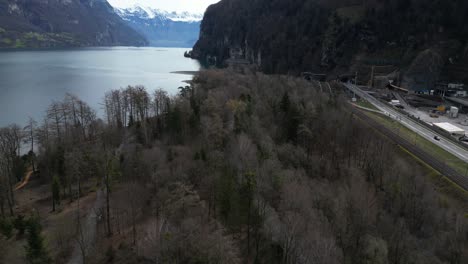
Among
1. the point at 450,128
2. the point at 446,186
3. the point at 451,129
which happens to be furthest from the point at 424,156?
the point at 450,128

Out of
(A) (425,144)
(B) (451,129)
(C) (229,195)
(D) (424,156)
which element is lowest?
(D) (424,156)

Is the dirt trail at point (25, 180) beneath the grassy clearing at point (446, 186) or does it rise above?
beneath

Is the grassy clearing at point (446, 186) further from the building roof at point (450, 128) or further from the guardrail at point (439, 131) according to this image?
the building roof at point (450, 128)

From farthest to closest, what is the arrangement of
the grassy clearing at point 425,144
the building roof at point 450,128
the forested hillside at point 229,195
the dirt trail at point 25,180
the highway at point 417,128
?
the building roof at point 450,128
the highway at point 417,128
the grassy clearing at point 425,144
the dirt trail at point 25,180
the forested hillside at point 229,195

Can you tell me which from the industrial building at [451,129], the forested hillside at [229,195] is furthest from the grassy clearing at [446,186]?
the industrial building at [451,129]

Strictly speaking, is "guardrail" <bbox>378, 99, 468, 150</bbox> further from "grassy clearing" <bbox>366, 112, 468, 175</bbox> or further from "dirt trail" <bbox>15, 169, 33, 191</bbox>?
"dirt trail" <bbox>15, 169, 33, 191</bbox>

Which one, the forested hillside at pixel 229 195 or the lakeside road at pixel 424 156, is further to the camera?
the lakeside road at pixel 424 156

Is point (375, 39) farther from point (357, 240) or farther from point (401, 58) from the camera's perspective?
point (357, 240)

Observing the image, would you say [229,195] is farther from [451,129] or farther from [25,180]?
[451,129]
